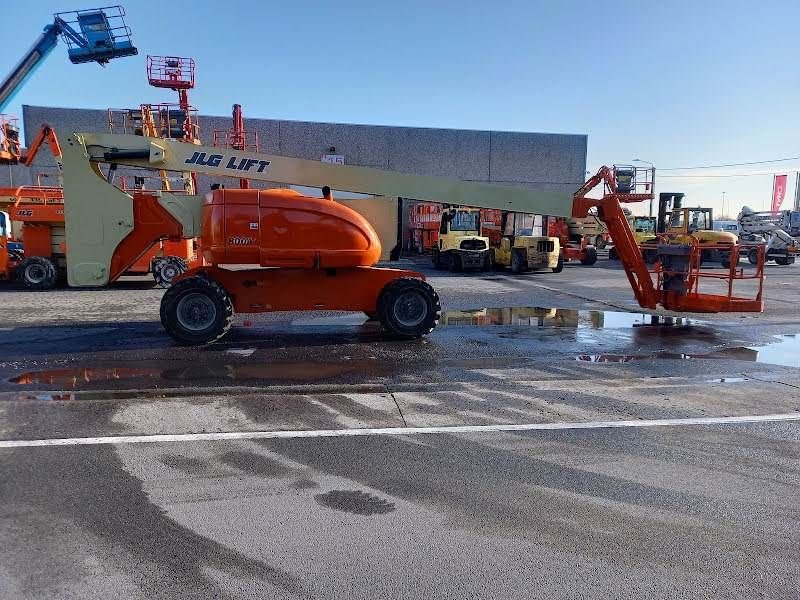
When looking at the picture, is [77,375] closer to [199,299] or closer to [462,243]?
[199,299]

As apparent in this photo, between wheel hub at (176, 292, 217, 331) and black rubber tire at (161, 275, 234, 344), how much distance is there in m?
0.01

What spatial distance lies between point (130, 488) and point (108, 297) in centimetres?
1181

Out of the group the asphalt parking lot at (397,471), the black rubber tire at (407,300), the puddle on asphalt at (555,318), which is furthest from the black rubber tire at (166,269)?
the black rubber tire at (407,300)

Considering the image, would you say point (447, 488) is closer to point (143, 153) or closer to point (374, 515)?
point (374, 515)

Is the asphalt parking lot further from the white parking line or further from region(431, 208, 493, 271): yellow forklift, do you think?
region(431, 208, 493, 271): yellow forklift

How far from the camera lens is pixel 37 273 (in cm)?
1591

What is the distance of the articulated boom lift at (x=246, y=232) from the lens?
8.64 metres

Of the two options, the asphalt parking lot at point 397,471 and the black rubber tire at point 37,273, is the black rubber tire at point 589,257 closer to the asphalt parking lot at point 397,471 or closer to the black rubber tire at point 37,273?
the asphalt parking lot at point 397,471

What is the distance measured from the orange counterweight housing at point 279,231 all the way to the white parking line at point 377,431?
160 inches

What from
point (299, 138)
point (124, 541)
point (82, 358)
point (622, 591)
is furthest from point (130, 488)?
point (299, 138)

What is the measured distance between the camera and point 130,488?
13.3 feet

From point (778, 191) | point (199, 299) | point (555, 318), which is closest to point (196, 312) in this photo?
point (199, 299)

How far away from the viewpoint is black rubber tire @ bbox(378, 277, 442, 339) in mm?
9305

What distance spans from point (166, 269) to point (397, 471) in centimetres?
1374
